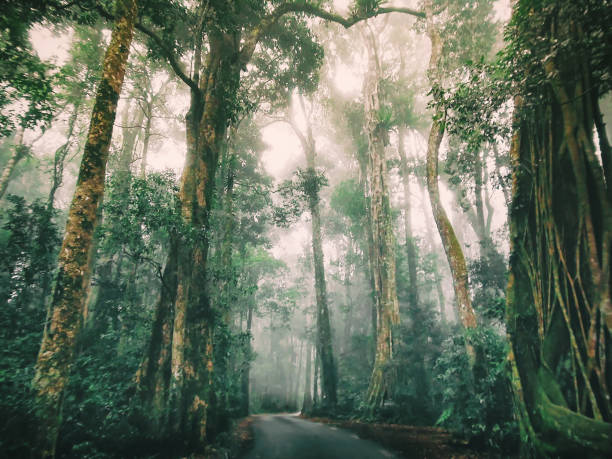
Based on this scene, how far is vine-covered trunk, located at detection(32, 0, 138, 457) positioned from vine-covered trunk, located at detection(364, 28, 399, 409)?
354 inches

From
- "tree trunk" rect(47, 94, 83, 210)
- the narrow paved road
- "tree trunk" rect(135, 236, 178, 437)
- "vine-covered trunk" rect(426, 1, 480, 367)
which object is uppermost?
"tree trunk" rect(47, 94, 83, 210)

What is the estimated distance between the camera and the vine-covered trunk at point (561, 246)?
3.39m

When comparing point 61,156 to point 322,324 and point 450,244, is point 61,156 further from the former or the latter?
point 450,244

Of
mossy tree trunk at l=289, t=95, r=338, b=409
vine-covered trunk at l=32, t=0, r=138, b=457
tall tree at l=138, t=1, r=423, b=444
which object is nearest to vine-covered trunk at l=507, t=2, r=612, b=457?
tall tree at l=138, t=1, r=423, b=444

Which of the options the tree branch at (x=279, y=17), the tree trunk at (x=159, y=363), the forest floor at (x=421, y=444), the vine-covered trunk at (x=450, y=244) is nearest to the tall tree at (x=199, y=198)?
the tree branch at (x=279, y=17)

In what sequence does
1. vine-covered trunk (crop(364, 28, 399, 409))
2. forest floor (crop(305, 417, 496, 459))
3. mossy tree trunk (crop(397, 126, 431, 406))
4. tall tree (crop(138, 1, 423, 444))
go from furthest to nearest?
mossy tree trunk (crop(397, 126, 431, 406)), vine-covered trunk (crop(364, 28, 399, 409)), tall tree (crop(138, 1, 423, 444)), forest floor (crop(305, 417, 496, 459))

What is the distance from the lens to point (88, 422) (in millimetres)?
5801

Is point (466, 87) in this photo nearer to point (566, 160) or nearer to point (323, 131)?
point (566, 160)

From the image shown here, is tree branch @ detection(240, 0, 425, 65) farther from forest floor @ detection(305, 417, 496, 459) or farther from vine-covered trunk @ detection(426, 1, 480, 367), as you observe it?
forest floor @ detection(305, 417, 496, 459)

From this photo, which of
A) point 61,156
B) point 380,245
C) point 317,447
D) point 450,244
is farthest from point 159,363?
point 61,156

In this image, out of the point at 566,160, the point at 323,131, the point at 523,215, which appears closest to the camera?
the point at 566,160

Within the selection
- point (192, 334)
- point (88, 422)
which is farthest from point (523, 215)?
point (88, 422)

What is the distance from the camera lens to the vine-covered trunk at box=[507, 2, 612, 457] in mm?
3387

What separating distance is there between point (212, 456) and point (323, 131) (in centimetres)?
Answer: 2111
